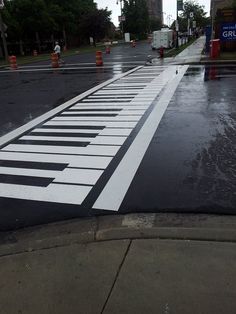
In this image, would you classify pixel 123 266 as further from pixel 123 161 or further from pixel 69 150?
pixel 69 150

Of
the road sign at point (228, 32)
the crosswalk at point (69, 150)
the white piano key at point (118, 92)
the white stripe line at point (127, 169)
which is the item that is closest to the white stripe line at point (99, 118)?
the crosswalk at point (69, 150)

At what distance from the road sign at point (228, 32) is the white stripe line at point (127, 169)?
61.3ft

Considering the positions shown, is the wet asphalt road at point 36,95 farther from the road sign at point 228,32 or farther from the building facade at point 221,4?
the building facade at point 221,4

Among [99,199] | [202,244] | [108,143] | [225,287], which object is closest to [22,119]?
[108,143]

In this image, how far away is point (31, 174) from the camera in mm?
6730

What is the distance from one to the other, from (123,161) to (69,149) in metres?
1.43

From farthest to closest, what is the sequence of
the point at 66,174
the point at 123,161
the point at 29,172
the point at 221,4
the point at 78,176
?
1. the point at 221,4
2. the point at 123,161
3. the point at 29,172
4. the point at 66,174
5. the point at 78,176

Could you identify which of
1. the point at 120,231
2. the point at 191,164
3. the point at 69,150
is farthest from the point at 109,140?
the point at 120,231

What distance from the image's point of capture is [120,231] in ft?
15.1

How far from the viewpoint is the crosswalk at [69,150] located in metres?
6.09

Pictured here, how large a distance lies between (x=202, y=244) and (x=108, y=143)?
443 centimetres

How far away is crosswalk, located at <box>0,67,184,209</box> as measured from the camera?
609 cm

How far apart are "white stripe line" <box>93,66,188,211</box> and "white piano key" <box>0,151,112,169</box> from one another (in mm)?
382

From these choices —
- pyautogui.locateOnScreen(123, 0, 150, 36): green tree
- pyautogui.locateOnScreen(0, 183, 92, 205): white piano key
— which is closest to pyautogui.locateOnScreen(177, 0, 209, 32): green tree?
pyautogui.locateOnScreen(123, 0, 150, 36): green tree
